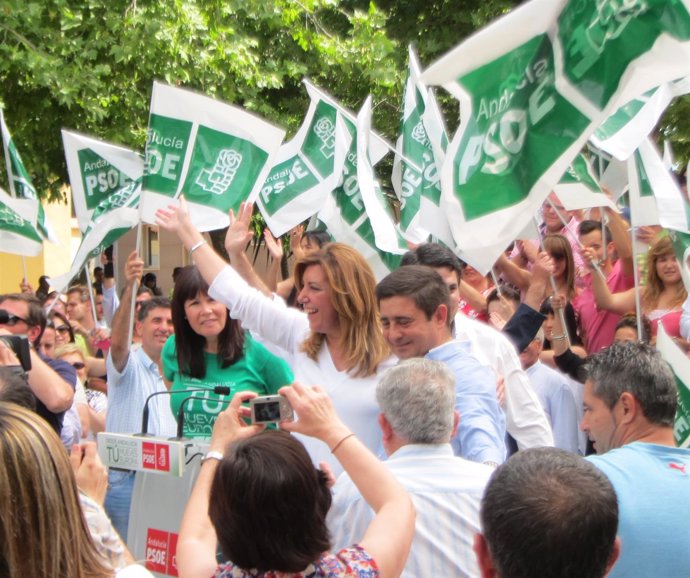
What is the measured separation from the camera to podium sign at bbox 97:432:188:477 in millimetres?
3506

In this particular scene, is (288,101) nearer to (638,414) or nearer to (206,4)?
(206,4)

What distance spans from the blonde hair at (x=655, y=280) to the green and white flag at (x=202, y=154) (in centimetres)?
222

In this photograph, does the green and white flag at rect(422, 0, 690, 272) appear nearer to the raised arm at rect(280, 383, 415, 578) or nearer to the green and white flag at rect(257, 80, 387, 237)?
the raised arm at rect(280, 383, 415, 578)

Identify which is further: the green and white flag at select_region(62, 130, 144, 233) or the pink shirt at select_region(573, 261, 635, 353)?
the green and white flag at select_region(62, 130, 144, 233)

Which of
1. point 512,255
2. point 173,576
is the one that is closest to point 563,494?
point 173,576

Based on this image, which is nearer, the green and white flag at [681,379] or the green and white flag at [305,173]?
the green and white flag at [681,379]

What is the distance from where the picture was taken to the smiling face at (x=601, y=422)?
315 cm

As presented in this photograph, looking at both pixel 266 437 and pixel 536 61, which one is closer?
pixel 266 437

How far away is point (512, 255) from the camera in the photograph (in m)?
8.71

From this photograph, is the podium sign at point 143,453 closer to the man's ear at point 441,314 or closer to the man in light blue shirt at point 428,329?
the man in light blue shirt at point 428,329

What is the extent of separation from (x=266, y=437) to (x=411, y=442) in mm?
666

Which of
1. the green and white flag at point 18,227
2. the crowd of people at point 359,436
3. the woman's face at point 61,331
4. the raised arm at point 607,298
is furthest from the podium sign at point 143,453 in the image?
the green and white flag at point 18,227

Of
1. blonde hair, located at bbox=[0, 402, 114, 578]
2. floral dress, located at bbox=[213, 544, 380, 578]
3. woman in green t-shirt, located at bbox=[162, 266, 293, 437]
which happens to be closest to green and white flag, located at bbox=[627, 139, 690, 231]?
woman in green t-shirt, located at bbox=[162, 266, 293, 437]

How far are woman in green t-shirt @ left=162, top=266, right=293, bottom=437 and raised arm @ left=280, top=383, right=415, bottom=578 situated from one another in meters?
1.93
